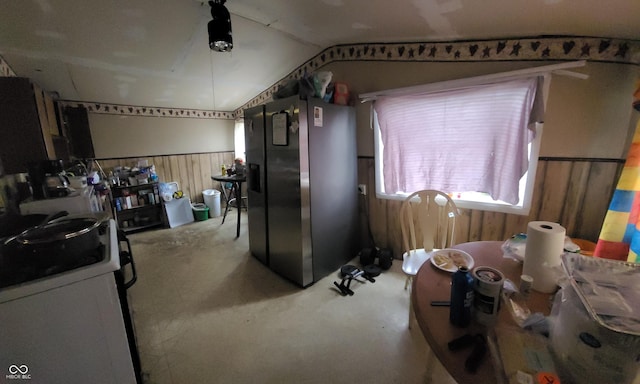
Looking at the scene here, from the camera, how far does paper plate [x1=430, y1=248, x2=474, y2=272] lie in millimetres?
1116

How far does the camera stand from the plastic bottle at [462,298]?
74 centimetres

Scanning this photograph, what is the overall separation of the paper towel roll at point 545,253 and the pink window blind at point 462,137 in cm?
114

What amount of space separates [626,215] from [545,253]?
1055 millimetres

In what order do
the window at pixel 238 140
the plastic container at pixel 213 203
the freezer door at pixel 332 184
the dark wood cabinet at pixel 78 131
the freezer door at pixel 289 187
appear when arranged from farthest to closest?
the window at pixel 238 140, the plastic container at pixel 213 203, the dark wood cabinet at pixel 78 131, the freezer door at pixel 332 184, the freezer door at pixel 289 187

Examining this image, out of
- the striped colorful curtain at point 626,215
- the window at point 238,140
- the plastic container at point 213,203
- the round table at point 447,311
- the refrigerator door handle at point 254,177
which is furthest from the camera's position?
the window at point 238,140

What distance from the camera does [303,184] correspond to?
2.06 m

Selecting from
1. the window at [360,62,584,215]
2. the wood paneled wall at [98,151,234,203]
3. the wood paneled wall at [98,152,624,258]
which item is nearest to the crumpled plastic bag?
the window at [360,62,584,215]

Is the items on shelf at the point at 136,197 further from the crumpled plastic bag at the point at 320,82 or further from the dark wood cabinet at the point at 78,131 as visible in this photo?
the crumpled plastic bag at the point at 320,82

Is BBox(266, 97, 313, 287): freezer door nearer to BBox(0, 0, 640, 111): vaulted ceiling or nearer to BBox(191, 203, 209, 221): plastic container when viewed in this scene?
BBox(0, 0, 640, 111): vaulted ceiling

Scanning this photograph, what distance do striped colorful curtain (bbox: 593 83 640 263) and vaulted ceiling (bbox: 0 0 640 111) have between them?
72cm

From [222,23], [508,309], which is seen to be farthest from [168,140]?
[508,309]

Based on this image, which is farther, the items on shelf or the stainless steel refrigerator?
the items on shelf

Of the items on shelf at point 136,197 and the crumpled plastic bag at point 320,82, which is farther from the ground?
the crumpled plastic bag at point 320,82

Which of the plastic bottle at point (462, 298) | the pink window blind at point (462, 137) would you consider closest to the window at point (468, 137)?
the pink window blind at point (462, 137)
